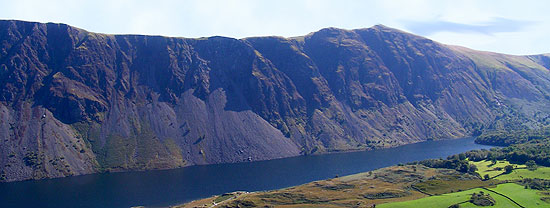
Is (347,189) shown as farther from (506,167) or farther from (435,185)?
(506,167)

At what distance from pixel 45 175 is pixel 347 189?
135 metres

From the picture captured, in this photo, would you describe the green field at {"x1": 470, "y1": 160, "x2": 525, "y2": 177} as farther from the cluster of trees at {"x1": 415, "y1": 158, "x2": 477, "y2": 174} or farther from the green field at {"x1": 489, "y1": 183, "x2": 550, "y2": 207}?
the green field at {"x1": 489, "y1": 183, "x2": 550, "y2": 207}

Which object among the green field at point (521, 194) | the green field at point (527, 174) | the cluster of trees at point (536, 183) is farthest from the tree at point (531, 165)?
the green field at point (521, 194)

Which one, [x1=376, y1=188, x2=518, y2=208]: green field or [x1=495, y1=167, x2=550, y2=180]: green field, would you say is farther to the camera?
[x1=495, y1=167, x2=550, y2=180]: green field

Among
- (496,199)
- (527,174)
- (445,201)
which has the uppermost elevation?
(445,201)

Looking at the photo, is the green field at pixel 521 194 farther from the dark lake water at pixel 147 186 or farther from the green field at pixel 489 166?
the dark lake water at pixel 147 186

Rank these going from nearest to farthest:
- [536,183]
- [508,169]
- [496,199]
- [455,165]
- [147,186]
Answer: [496,199] → [536,183] → [508,169] → [455,165] → [147,186]

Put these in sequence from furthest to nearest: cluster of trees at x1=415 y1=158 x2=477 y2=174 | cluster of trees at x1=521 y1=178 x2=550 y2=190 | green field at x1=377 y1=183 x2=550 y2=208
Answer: cluster of trees at x1=415 y1=158 x2=477 y2=174
cluster of trees at x1=521 y1=178 x2=550 y2=190
green field at x1=377 y1=183 x2=550 y2=208

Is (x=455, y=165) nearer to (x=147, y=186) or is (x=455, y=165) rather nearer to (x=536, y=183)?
(x=536, y=183)

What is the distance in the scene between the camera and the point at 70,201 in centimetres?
14650

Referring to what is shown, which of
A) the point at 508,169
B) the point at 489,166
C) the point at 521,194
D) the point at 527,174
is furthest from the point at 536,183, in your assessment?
the point at 489,166

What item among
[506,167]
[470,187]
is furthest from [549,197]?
[506,167]

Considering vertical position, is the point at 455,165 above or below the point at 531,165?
above

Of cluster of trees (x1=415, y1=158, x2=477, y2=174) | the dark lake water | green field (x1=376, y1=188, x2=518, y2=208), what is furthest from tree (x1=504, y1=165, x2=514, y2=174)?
the dark lake water
